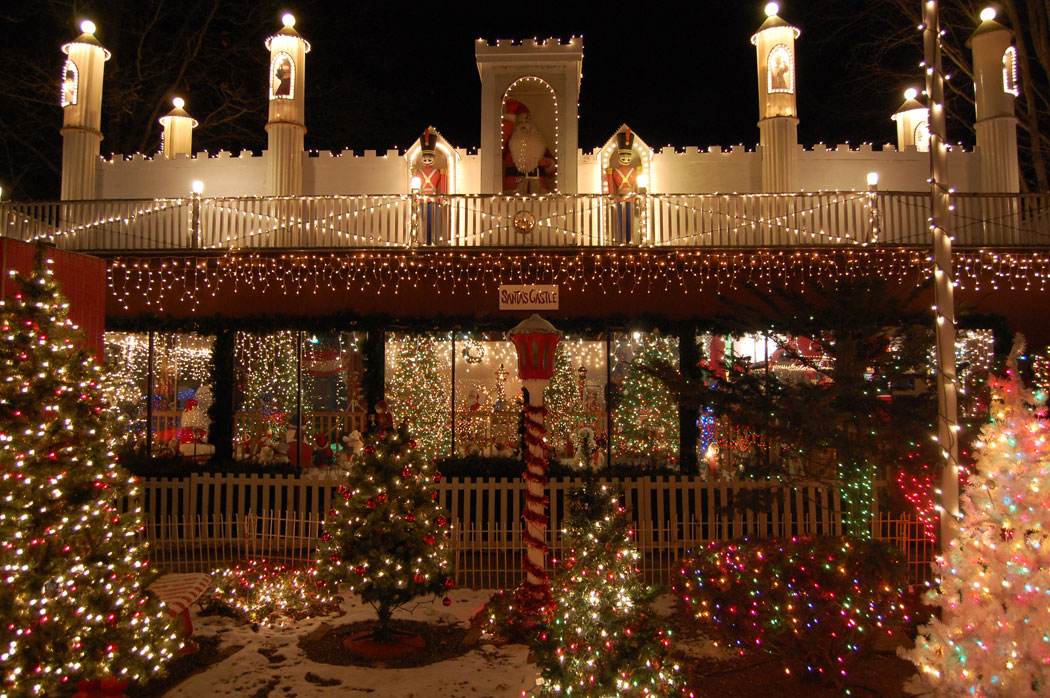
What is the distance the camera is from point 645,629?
4926 millimetres

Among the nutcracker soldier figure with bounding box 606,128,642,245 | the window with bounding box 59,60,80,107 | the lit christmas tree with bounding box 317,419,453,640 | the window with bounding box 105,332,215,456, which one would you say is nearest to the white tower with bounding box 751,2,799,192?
the nutcracker soldier figure with bounding box 606,128,642,245

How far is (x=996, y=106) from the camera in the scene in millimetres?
15344

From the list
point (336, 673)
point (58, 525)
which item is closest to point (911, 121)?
point (336, 673)

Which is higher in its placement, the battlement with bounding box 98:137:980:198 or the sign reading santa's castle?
the battlement with bounding box 98:137:980:198

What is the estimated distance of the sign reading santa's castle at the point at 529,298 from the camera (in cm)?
1397

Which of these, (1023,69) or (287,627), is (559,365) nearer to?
(287,627)

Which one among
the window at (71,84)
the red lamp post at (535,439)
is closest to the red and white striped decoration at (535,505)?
the red lamp post at (535,439)

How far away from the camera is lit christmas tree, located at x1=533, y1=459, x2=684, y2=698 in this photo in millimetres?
4715

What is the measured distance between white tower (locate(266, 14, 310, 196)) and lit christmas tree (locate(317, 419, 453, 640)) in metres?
10.2

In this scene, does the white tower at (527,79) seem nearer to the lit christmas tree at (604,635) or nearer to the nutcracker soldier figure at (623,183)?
the nutcracker soldier figure at (623,183)

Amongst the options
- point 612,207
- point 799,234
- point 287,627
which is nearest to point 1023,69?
point 799,234

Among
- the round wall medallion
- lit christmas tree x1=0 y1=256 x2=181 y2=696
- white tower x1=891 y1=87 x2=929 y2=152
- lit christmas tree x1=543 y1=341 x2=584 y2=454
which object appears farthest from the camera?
white tower x1=891 y1=87 x2=929 y2=152

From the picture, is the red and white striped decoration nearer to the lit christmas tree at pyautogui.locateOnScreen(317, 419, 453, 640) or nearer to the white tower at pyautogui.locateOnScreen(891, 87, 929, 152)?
the lit christmas tree at pyautogui.locateOnScreen(317, 419, 453, 640)

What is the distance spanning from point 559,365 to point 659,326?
2150 millimetres
